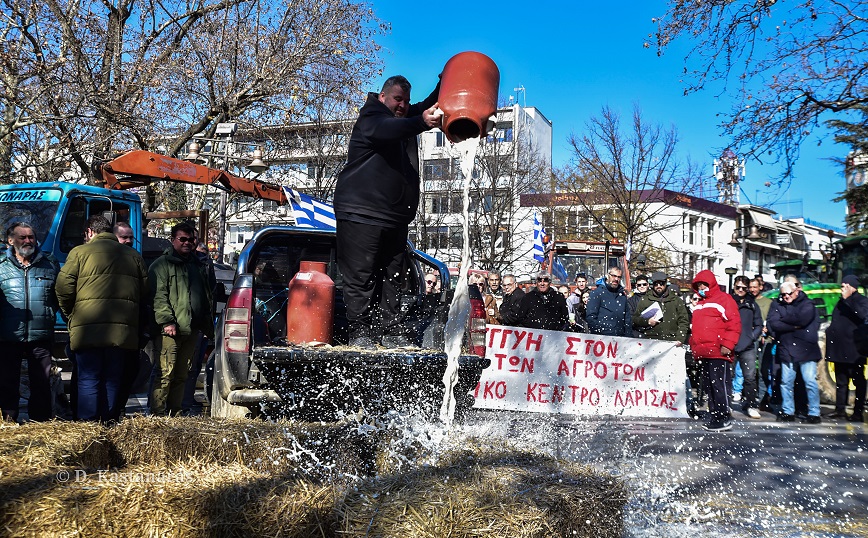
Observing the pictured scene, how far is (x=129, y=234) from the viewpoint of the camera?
7.10m

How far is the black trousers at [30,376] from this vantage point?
20.8 ft

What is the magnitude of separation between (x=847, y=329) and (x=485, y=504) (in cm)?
978

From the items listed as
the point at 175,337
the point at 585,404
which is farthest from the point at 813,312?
the point at 175,337

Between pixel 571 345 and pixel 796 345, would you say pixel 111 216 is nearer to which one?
pixel 571 345

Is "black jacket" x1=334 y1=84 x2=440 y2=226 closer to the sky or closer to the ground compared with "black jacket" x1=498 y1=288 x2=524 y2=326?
closer to the sky

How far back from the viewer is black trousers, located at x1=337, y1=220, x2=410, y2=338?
5.24 m

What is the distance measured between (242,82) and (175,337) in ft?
48.1

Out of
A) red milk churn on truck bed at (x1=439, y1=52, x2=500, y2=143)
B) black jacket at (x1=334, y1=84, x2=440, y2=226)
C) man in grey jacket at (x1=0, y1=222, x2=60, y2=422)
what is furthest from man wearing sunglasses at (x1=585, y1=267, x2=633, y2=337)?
man in grey jacket at (x1=0, y1=222, x2=60, y2=422)

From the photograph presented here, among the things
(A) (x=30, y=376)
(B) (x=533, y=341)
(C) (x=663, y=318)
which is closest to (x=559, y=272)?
(C) (x=663, y=318)

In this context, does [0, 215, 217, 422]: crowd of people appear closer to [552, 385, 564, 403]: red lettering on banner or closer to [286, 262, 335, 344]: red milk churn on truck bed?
[286, 262, 335, 344]: red milk churn on truck bed

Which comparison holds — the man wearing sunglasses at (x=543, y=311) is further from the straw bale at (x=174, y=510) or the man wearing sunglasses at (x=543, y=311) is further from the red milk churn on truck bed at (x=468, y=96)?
the straw bale at (x=174, y=510)

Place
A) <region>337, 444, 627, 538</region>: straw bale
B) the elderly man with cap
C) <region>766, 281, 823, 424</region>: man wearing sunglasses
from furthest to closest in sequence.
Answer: the elderly man with cap
<region>766, 281, 823, 424</region>: man wearing sunglasses
<region>337, 444, 627, 538</region>: straw bale

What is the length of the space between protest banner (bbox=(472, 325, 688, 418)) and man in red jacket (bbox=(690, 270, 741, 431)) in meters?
0.76

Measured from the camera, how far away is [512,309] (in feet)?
35.8
